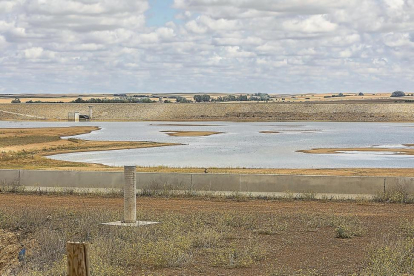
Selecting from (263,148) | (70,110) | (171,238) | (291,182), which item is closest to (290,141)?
(263,148)

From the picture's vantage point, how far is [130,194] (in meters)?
16.3

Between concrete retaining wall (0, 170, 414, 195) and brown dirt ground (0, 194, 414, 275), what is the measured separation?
1.19 m

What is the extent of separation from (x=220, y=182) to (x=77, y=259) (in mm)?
17675

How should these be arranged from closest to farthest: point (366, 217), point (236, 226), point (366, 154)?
point (236, 226)
point (366, 217)
point (366, 154)

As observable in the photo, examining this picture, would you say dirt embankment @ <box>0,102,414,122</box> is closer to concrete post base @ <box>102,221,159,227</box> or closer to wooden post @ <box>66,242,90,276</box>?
concrete post base @ <box>102,221,159,227</box>

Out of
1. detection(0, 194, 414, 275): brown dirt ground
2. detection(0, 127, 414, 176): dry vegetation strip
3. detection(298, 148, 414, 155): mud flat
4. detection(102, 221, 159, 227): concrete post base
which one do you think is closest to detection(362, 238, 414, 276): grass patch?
detection(0, 194, 414, 275): brown dirt ground

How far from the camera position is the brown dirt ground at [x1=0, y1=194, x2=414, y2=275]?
41.7 ft

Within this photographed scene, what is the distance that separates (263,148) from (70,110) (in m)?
103

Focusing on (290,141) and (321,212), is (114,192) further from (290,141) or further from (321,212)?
(290,141)

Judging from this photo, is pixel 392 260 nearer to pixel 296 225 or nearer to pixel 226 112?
pixel 296 225

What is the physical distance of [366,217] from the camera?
19.1m

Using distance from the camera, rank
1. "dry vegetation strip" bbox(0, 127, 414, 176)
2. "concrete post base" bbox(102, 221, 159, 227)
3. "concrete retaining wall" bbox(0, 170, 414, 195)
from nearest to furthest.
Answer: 1. "concrete post base" bbox(102, 221, 159, 227)
2. "concrete retaining wall" bbox(0, 170, 414, 195)
3. "dry vegetation strip" bbox(0, 127, 414, 176)

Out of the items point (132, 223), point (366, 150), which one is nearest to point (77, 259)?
point (132, 223)

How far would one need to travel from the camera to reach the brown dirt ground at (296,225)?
12.7 metres
